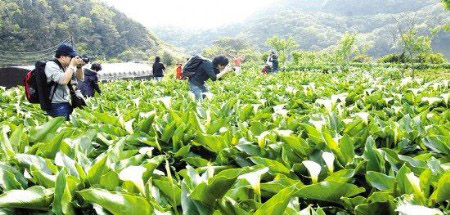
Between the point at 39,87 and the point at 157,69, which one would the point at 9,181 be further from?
the point at 157,69

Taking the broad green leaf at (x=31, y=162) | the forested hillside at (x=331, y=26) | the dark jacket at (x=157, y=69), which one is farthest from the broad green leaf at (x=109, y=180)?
the forested hillside at (x=331, y=26)

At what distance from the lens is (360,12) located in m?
151

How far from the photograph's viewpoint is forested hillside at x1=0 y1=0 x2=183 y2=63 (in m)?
66.4

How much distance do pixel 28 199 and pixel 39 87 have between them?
11.4ft

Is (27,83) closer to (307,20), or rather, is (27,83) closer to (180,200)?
(180,200)

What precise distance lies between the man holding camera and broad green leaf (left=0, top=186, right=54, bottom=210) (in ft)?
10.2

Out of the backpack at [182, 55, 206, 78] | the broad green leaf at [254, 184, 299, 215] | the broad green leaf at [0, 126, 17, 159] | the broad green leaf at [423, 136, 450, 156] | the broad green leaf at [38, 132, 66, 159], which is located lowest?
the backpack at [182, 55, 206, 78]

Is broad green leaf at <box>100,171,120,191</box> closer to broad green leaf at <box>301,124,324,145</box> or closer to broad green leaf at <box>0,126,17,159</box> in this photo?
broad green leaf at <box>0,126,17,159</box>

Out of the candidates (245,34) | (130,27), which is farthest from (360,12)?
(130,27)

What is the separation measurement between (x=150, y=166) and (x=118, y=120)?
1281mm

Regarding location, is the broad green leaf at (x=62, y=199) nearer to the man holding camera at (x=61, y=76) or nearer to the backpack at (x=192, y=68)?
the man holding camera at (x=61, y=76)

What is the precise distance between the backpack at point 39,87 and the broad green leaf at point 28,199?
3402 mm

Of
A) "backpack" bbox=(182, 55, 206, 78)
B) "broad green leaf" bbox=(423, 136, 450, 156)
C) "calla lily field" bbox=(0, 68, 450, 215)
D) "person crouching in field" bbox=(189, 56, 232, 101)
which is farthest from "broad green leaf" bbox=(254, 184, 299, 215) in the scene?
"backpack" bbox=(182, 55, 206, 78)

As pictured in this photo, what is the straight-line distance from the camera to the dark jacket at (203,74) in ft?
21.8
